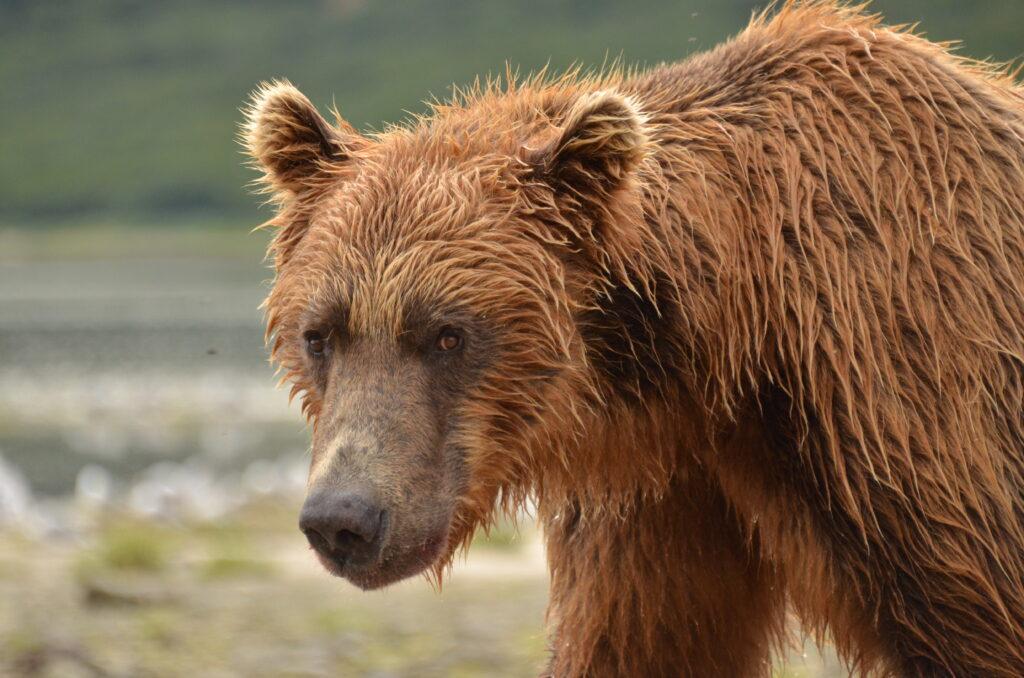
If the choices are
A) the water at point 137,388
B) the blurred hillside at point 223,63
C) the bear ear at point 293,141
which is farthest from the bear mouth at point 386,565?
the blurred hillside at point 223,63

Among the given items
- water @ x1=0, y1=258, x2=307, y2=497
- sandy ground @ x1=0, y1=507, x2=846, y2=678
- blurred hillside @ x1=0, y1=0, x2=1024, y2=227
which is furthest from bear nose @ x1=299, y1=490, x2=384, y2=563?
blurred hillside @ x1=0, y1=0, x2=1024, y2=227

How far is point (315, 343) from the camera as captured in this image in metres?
3.92

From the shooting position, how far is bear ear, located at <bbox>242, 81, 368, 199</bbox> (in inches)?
166

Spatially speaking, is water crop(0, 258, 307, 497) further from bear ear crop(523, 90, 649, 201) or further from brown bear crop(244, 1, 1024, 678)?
bear ear crop(523, 90, 649, 201)

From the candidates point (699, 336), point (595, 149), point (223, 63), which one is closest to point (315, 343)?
point (595, 149)

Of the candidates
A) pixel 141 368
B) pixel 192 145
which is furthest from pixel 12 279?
pixel 141 368

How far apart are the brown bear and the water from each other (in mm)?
3281

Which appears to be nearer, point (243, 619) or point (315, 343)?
point (315, 343)

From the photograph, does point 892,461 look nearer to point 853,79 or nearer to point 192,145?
point 853,79

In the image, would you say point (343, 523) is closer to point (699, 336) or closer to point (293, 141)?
point (699, 336)

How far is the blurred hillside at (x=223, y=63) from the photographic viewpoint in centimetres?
9469

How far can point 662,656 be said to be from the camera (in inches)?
169

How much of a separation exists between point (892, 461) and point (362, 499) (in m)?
1.28

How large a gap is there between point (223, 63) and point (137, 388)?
291 ft
